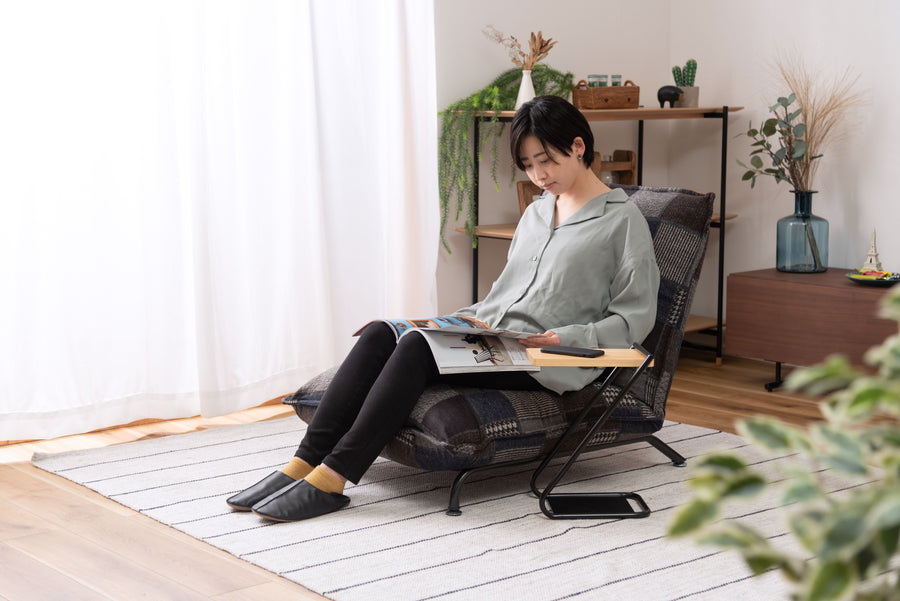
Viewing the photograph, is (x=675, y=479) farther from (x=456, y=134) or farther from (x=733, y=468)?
(x=733, y=468)

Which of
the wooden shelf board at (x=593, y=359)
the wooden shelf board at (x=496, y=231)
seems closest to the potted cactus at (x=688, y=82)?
the wooden shelf board at (x=496, y=231)

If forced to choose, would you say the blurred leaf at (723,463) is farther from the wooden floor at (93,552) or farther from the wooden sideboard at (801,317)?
the wooden sideboard at (801,317)

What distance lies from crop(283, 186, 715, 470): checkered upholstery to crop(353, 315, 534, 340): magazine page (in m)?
0.16

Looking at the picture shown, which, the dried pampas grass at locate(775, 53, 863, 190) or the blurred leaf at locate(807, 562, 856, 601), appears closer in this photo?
the blurred leaf at locate(807, 562, 856, 601)

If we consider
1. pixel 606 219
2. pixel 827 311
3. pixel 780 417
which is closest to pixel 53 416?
pixel 606 219

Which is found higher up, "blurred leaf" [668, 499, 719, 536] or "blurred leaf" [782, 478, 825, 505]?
"blurred leaf" [782, 478, 825, 505]

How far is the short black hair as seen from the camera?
8.34 ft

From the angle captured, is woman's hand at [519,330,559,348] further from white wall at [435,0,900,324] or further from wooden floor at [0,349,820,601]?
white wall at [435,0,900,324]

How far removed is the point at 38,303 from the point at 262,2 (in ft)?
4.10

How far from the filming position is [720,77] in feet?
14.8

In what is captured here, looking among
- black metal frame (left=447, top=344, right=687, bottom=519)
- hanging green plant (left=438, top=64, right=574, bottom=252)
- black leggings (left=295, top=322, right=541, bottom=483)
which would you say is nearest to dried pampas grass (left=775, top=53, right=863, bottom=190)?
hanging green plant (left=438, top=64, right=574, bottom=252)

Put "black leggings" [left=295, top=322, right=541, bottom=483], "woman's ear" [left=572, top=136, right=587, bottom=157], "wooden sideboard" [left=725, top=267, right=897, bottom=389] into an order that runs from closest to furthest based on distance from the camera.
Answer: "black leggings" [left=295, top=322, right=541, bottom=483], "woman's ear" [left=572, top=136, right=587, bottom=157], "wooden sideboard" [left=725, top=267, right=897, bottom=389]

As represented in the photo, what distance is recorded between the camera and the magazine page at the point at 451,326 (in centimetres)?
237

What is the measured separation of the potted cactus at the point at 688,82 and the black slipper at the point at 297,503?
2.66 meters
